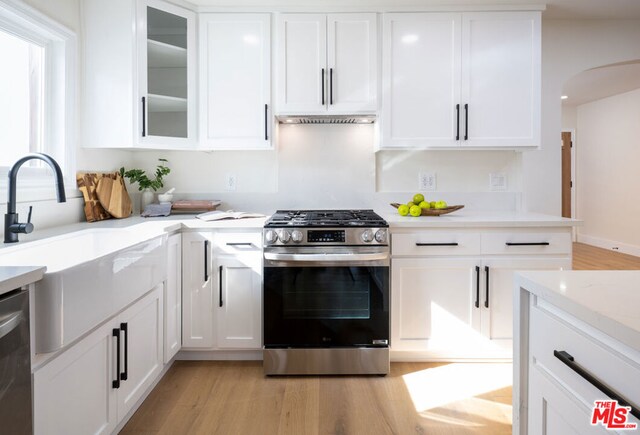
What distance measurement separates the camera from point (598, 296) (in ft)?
3.03

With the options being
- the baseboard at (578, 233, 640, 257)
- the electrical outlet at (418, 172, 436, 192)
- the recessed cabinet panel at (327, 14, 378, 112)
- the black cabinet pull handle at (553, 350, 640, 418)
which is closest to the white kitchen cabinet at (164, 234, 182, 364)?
the recessed cabinet panel at (327, 14, 378, 112)

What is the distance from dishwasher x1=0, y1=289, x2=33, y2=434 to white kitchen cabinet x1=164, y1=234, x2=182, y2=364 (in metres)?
1.19

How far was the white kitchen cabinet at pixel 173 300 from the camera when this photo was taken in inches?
91.4

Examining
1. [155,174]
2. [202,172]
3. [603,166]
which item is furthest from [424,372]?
[603,166]

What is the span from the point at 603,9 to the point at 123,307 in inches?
134

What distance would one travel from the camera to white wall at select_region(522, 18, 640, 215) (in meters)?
3.05

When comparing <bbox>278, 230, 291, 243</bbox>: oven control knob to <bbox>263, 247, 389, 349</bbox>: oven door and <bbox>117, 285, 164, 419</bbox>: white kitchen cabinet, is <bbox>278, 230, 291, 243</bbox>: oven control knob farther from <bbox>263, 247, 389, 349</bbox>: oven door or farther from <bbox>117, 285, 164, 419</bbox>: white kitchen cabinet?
<bbox>117, 285, 164, 419</bbox>: white kitchen cabinet

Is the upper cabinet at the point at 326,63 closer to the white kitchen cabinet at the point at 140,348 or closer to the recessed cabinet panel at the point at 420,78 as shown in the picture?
the recessed cabinet panel at the point at 420,78

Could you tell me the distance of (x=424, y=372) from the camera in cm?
252

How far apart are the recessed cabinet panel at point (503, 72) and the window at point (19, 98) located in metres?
2.53

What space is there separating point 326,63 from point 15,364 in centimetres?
232

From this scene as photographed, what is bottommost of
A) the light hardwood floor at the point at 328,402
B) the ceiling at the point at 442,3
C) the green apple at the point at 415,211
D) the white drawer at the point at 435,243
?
the light hardwood floor at the point at 328,402

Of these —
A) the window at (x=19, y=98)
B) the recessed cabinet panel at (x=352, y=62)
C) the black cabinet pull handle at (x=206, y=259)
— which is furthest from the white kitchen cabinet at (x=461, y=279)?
the window at (x=19, y=98)

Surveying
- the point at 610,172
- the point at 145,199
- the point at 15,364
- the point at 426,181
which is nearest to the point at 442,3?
the point at 426,181
